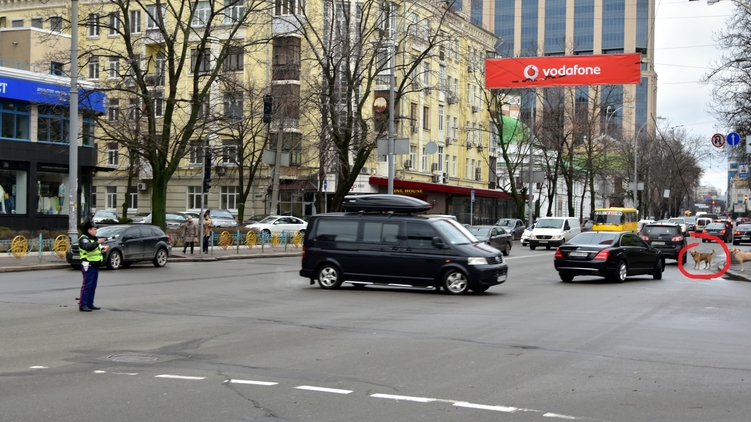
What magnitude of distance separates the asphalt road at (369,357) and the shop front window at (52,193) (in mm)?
23447

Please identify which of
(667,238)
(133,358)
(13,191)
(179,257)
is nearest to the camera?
(133,358)

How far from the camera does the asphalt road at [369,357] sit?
755 cm

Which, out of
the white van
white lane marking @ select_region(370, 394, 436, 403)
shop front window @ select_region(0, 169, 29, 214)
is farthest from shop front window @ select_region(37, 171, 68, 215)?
white lane marking @ select_region(370, 394, 436, 403)

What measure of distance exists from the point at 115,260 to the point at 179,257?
18.5 feet

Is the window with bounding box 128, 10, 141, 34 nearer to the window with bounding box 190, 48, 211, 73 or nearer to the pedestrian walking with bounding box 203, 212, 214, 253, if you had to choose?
the window with bounding box 190, 48, 211, 73

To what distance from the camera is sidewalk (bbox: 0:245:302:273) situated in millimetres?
26219

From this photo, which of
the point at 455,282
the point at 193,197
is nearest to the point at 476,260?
the point at 455,282

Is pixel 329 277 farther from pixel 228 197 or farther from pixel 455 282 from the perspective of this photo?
pixel 228 197

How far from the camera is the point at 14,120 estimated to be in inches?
1588

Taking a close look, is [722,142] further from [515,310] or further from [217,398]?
[217,398]

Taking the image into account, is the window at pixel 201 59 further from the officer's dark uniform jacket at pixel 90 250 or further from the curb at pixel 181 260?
the officer's dark uniform jacket at pixel 90 250

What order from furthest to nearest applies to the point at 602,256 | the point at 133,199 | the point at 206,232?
the point at 133,199 < the point at 206,232 < the point at 602,256

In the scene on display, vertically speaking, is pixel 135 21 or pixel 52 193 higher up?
pixel 135 21

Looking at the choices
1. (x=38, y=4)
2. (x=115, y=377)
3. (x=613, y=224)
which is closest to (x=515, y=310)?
(x=115, y=377)
